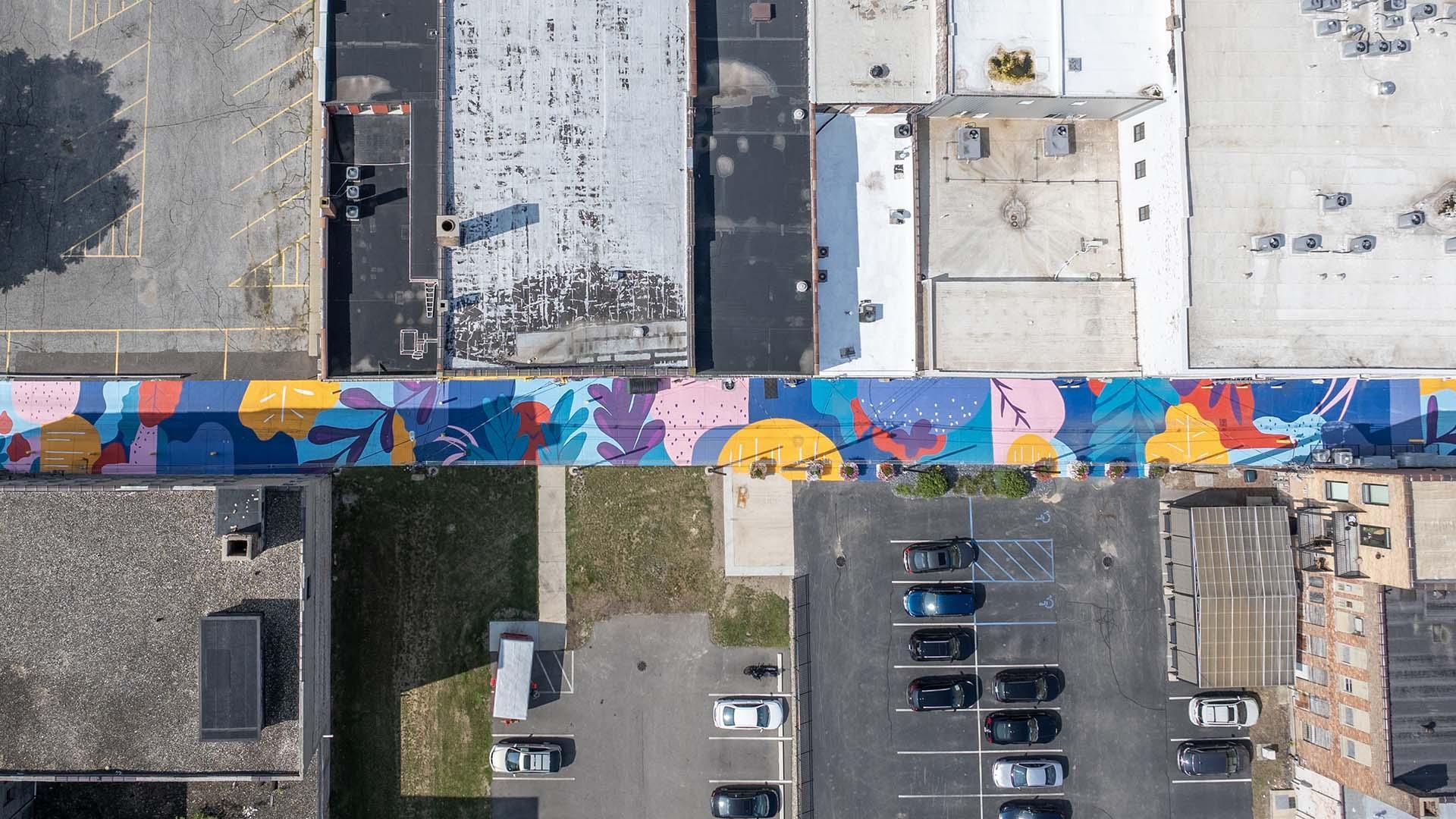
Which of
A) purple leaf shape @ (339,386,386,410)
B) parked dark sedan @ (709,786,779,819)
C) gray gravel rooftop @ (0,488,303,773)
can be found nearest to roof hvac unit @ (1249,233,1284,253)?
parked dark sedan @ (709,786,779,819)

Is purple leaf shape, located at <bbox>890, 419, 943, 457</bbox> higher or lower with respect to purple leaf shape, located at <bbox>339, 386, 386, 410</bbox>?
lower

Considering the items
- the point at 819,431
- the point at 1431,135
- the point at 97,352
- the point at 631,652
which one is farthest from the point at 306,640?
the point at 1431,135

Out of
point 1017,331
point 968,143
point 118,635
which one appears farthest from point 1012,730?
point 118,635

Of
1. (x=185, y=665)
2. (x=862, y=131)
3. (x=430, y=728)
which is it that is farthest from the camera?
(x=430, y=728)

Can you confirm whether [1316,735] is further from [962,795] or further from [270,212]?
[270,212]

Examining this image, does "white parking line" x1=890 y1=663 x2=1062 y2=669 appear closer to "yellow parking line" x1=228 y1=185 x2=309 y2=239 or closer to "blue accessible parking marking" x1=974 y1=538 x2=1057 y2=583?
"blue accessible parking marking" x1=974 y1=538 x2=1057 y2=583

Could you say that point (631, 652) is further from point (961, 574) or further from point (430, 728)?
point (961, 574)
